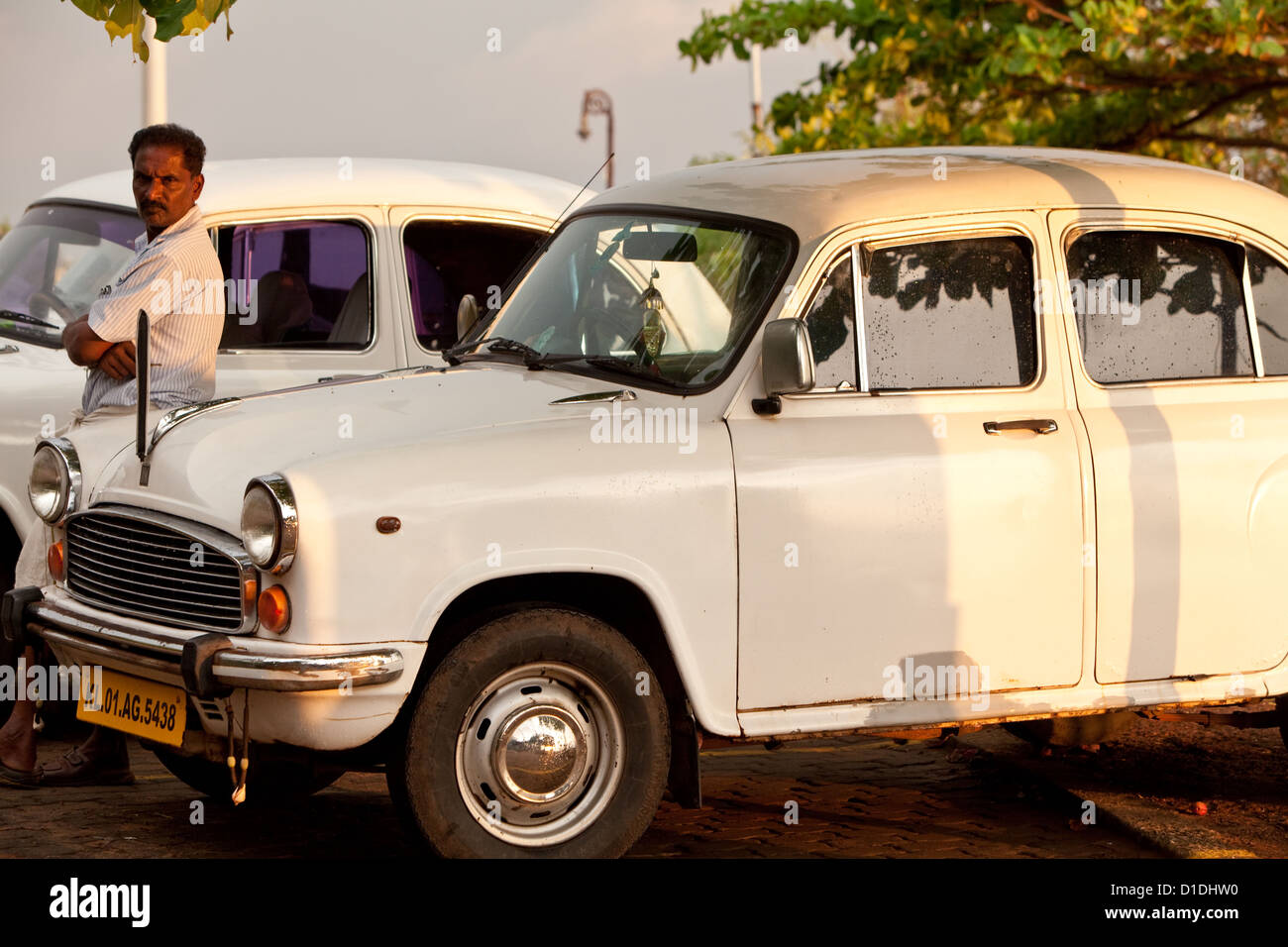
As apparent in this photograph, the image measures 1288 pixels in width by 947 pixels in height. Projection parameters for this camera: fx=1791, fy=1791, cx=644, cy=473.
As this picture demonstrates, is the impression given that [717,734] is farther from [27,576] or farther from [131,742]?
[131,742]

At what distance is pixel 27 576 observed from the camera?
6.04 meters

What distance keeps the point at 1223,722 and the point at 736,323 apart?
243 cm

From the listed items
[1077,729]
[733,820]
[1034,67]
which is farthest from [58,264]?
[1034,67]

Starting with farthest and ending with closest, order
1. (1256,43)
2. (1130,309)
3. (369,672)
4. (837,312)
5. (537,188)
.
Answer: (1256,43) → (537,188) → (1130,309) → (837,312) → (369,672)

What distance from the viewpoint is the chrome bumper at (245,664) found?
4684mm

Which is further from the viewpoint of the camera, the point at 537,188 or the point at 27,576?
the point at 537,188

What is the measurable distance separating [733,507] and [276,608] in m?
1.31

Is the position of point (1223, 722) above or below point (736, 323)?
below

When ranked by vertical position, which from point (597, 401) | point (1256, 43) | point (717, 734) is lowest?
point (717, 734)

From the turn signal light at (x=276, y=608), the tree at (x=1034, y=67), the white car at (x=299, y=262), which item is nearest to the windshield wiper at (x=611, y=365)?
the turn signal light at (x=276, y=608)

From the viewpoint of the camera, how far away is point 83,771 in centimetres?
677

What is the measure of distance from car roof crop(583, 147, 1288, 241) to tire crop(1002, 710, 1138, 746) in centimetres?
183

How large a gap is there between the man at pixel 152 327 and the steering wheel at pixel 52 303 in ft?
3.84
